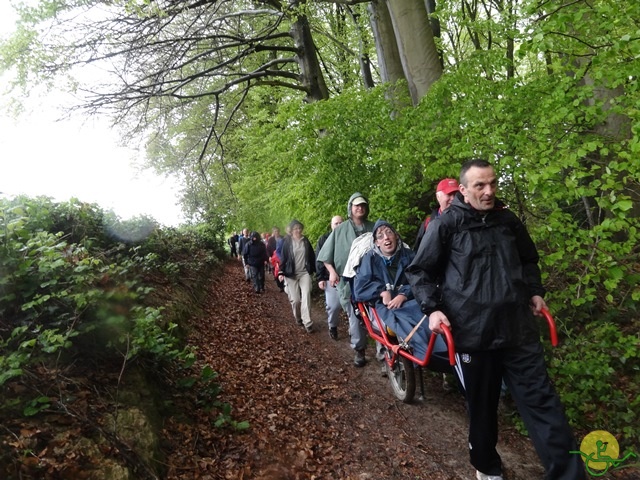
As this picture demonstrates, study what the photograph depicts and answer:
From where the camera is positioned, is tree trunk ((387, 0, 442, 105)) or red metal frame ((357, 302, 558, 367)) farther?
tree trunk ((387, 0, 442, 105))

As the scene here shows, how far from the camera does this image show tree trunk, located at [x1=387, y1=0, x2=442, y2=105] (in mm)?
6939

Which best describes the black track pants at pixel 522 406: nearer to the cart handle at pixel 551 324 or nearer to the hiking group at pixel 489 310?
the hiking group at pixel 489 310

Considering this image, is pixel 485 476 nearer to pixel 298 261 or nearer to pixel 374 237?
pixel 374 237

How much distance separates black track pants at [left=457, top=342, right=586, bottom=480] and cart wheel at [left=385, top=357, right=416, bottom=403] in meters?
1.30

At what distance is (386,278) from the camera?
15.9 feet

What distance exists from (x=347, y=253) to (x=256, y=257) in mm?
6723

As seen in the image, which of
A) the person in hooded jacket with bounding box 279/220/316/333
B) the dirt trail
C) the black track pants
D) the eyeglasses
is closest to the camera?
the black track pants

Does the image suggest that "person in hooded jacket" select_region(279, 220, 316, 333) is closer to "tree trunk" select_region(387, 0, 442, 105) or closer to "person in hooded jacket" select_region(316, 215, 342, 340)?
"person in hooded jacket" select_region(316, 215, 342, 340)

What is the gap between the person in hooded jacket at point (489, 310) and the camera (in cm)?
276

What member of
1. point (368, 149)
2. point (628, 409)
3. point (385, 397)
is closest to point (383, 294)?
point (385, 397)

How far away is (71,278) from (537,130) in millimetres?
4488

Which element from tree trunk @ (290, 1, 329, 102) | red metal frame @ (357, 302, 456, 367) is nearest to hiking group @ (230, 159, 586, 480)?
red metal frame @ (357, 302, 456, 367)

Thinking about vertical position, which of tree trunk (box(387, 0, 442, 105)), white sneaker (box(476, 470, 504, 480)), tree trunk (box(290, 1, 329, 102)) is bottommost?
white sneaker (box(476, 470, 504, 480))

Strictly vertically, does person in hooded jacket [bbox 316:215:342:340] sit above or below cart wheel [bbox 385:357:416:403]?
above
